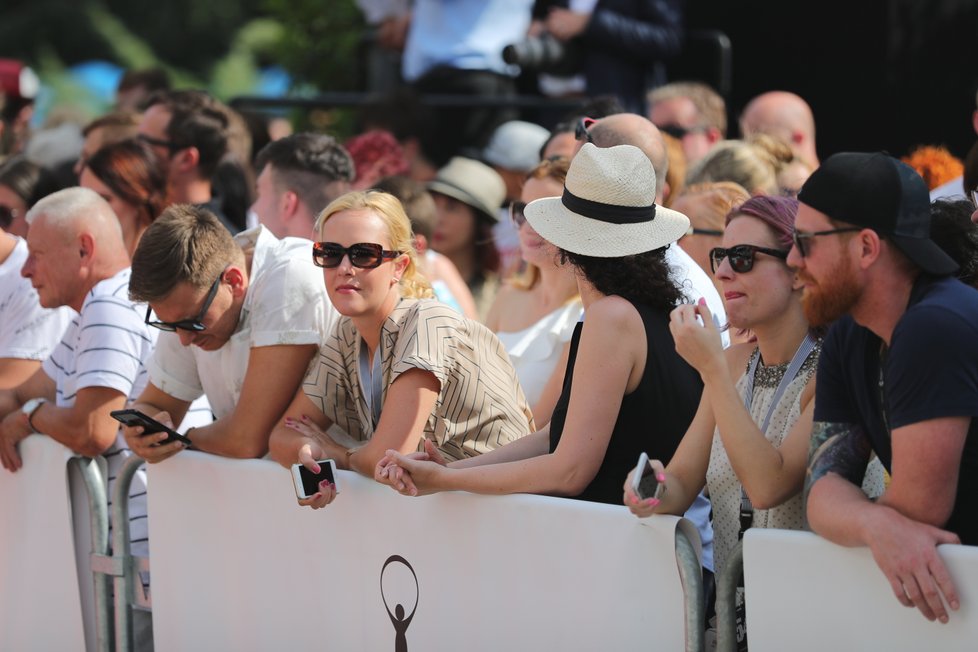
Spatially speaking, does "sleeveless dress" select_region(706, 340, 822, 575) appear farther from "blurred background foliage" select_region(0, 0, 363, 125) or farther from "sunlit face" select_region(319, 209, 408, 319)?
"blurred background foliage" select_region(0, 0, 363, 125)

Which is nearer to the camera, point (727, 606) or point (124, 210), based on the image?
point (727, 606)

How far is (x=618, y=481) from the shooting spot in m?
3.45

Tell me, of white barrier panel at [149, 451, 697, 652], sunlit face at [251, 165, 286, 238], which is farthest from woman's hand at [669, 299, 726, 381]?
sunlit face at [251, 165, 286, 238]

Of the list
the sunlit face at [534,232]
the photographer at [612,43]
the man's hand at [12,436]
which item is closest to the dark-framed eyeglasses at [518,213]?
the sunlit face at [534,232]

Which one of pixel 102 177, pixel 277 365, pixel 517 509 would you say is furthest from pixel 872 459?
pixel 102 177

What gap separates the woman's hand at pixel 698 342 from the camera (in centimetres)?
297

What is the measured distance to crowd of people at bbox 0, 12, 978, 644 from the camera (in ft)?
8.99

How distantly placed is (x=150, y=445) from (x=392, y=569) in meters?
1.06

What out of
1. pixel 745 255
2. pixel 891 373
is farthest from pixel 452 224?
pixel 891 373

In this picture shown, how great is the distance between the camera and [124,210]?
5992 mm

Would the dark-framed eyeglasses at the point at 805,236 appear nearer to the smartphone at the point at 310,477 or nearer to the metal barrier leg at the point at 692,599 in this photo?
the metal barrier leg at the point at 692,599

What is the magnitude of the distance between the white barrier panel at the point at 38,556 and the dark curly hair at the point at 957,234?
3026 millimetres

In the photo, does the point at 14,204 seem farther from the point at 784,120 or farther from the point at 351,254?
the point at 784,120

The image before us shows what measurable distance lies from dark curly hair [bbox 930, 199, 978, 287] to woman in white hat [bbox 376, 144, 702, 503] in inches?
27.2
